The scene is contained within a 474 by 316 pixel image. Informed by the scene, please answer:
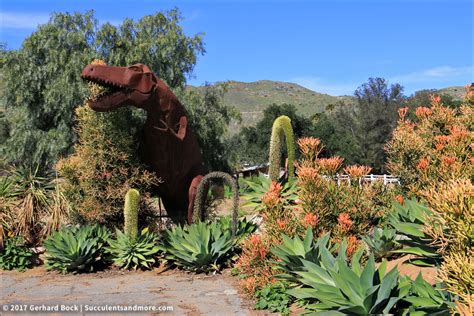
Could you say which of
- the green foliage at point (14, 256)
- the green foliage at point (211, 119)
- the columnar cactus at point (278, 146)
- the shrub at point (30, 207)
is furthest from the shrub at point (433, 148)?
the green foliage at point (211, 119)

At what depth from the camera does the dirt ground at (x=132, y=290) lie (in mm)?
6574

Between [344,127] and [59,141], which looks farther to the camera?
[344,127]

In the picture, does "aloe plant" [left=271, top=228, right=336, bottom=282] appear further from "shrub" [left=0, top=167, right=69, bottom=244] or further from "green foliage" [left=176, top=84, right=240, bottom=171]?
"green foliage" [left=176, top=84, right=240, bottom=171]

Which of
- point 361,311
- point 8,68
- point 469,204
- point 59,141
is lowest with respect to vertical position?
point 361,311

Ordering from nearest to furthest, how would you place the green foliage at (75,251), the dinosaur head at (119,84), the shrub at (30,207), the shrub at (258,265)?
the shrub at (258,265) → the dinosaur head at (119,84) → the green foliage at (75,251) → the shrub at (30,207)

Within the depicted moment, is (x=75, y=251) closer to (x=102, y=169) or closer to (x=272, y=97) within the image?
(x=102, y=169)

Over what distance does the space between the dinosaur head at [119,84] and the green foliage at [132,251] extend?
254 centimetres

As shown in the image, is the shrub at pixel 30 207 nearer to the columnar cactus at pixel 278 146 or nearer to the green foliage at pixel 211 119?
the columnar cactus at pixel 278 146

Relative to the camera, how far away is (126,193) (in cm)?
951

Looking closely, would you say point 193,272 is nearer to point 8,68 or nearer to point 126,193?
point 126,193

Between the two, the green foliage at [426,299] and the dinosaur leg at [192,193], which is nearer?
the green foliage at [426,299]

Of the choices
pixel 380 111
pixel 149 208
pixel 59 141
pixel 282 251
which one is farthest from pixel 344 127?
pixel 282 251

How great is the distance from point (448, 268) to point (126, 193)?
279 inches

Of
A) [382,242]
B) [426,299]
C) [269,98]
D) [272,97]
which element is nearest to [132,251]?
[382,242]
